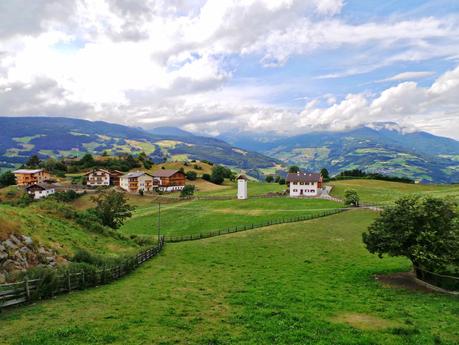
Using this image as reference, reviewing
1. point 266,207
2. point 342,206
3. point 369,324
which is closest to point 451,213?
point 369,324

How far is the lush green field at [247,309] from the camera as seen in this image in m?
16.0

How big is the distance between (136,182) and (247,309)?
130189 mm

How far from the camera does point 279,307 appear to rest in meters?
21.5

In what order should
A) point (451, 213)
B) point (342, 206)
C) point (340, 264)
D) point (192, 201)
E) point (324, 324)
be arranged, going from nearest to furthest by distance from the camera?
point (324, 324)
point (451, 213)
point (340, 264)
point (342, 206)
point (192, 201)

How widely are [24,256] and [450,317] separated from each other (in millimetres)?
29432

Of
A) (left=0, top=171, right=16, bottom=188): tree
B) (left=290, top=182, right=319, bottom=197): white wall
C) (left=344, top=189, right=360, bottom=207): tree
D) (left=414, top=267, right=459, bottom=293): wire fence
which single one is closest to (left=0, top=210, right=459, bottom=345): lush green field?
(left=414, top=267, right=459, bottom=293): wire fence

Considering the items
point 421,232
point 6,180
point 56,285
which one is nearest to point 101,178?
point 6,180

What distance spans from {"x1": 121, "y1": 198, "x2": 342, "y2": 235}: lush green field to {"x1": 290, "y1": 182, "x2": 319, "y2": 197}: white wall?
10216 mm

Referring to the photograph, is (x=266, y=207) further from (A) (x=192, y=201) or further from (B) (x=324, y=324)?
(B) (x=324, y=324)

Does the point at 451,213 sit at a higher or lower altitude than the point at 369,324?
higher

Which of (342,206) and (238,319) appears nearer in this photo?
(238,319)

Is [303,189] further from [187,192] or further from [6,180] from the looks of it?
[6,180]

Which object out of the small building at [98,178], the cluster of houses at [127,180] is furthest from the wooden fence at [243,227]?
the small building at [98,178]

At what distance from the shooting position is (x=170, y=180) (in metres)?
150
